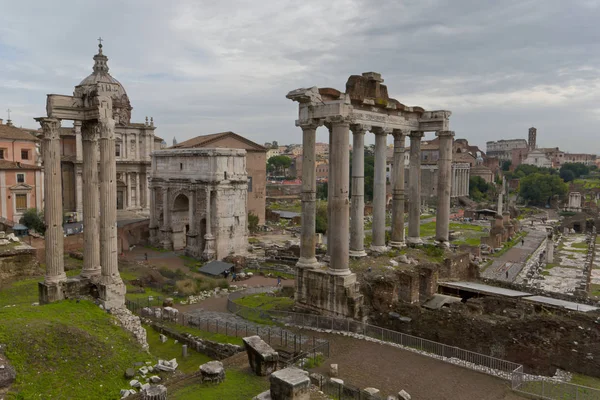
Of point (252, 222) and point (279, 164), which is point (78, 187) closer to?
point (252, 222)

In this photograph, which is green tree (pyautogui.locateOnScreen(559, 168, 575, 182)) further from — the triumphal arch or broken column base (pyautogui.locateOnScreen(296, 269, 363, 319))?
broken column base (pyautogui.locateOnScreen(296, 269, 363, 319))

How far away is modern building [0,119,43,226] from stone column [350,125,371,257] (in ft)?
90.1

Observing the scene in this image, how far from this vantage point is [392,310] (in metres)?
16.0

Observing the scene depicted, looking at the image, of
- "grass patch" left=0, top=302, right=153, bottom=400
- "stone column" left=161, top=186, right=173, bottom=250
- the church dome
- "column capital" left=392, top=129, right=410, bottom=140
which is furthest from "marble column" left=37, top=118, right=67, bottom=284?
the church dome

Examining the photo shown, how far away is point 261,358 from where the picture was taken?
11.0m

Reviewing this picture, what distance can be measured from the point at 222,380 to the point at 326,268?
7.53 m

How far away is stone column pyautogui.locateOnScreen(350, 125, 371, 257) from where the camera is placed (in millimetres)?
18312

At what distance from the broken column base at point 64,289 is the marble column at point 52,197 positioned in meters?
0.15

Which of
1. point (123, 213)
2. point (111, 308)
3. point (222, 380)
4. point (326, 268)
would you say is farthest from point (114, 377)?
point (123, 213)

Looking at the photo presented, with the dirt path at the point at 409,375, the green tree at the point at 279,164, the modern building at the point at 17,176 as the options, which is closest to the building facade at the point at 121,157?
the modern building at the point at 17,176

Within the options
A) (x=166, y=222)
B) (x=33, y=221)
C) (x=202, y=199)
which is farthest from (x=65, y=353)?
(x=166, y=222)

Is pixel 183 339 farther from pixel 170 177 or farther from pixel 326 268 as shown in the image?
pixel 170 177

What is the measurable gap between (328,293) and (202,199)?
22559 mm

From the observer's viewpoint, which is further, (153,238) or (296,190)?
(296,190)
